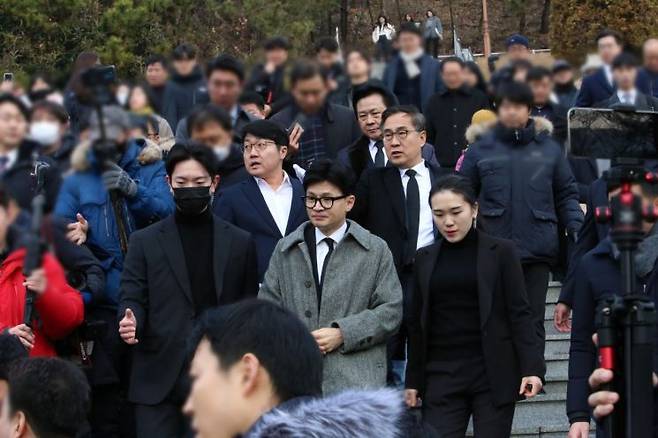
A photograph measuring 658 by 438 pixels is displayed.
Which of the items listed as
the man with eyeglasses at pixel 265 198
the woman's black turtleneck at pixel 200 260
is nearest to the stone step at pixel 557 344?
the man with eyeglasses at pixel 265 198

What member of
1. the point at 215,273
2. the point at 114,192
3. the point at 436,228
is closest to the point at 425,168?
the point at 436,228

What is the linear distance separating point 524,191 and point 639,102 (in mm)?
1882

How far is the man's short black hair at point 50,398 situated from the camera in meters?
4.75

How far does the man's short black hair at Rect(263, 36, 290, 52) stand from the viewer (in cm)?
523

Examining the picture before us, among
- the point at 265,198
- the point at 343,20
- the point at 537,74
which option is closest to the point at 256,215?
the point at 265,198

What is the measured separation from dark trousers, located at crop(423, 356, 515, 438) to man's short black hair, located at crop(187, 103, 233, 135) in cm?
205

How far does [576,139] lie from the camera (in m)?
4.59

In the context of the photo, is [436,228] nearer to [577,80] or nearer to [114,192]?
[577,80]

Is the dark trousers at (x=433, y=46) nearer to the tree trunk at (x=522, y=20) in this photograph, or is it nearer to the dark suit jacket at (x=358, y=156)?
the tree trunk at (x=522, y=20)

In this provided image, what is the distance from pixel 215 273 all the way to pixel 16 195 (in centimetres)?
351

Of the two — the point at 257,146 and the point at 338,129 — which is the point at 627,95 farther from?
the point at 338,129

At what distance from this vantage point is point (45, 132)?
3037mm

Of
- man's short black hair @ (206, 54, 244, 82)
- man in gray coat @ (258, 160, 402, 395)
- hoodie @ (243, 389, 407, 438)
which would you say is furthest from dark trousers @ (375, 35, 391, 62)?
hoodie @ (243, 389, 407, 438)

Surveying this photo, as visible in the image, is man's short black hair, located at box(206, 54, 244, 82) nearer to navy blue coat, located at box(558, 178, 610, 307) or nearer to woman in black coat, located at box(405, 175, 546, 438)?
woman in black coat, located at box(405, 175, 546, 438)
